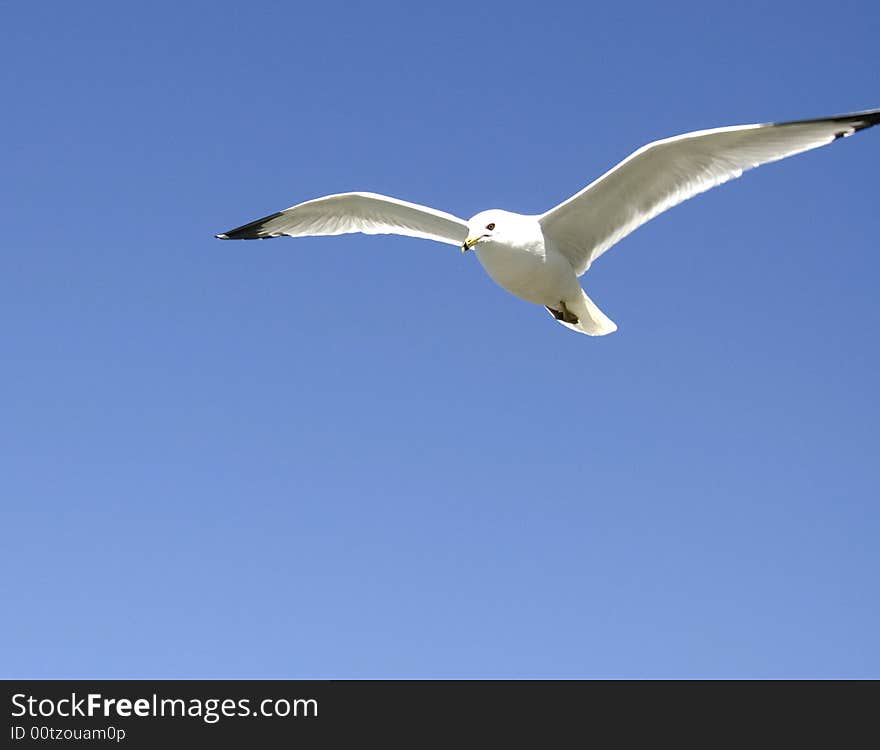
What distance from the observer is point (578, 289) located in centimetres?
1021

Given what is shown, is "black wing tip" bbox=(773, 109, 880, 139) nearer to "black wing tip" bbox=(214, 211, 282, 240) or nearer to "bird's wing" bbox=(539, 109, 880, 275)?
"bird's wing" bbox=(539, 109, 880, 275)

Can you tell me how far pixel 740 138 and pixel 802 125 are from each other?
51 cm

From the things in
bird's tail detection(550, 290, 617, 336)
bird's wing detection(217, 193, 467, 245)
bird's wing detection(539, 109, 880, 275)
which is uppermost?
bird's wing detection(217, 193, 467, 245)

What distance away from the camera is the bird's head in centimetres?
956

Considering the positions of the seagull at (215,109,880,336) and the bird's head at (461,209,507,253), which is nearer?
the seagull at (215,109,880,336)

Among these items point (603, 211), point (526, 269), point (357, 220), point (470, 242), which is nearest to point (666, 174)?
point (603, 211)

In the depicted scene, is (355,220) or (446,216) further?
(355,220)

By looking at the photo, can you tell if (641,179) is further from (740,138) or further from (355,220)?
(355,220)

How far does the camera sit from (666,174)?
9594mm

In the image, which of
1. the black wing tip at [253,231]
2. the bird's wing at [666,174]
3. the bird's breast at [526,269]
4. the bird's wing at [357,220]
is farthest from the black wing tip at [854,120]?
the black wing tip at [253,231]

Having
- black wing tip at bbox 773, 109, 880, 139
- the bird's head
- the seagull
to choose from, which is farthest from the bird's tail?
black wing tip at bbox 773, 109, 880, 139
